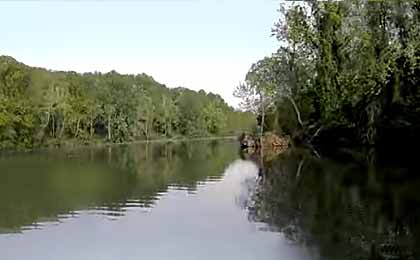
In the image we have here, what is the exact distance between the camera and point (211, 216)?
1900cm

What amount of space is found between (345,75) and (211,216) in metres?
34.6

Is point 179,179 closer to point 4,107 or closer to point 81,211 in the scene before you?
point 81,211

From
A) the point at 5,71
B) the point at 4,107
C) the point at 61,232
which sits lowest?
the point at 61,232

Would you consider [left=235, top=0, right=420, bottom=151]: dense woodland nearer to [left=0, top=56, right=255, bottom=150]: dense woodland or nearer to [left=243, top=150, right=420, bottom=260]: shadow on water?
[left=243, top=150, right=420, bottom=260]: shadow on water

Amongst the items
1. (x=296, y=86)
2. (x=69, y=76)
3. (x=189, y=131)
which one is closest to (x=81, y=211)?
(x=296, y=86)

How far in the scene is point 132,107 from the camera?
98938 millimetres

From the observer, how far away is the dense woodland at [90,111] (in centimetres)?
7175

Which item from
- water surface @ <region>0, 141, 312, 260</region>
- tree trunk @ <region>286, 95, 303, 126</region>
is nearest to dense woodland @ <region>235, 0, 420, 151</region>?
tree trunk @ <region>286, 95, 303, 126</region>

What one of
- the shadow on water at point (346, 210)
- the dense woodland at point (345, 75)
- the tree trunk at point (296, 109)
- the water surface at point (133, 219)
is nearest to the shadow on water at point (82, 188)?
the water surface at point (133, 219)

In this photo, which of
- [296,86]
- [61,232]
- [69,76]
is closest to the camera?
[61,232]

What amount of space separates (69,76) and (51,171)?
6132 centimetres

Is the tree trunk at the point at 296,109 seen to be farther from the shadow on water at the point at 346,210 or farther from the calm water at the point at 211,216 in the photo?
the calm water at the point at 211,216

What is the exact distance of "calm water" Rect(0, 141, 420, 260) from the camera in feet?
44.8

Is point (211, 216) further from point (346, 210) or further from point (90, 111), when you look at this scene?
point (90, 111)
